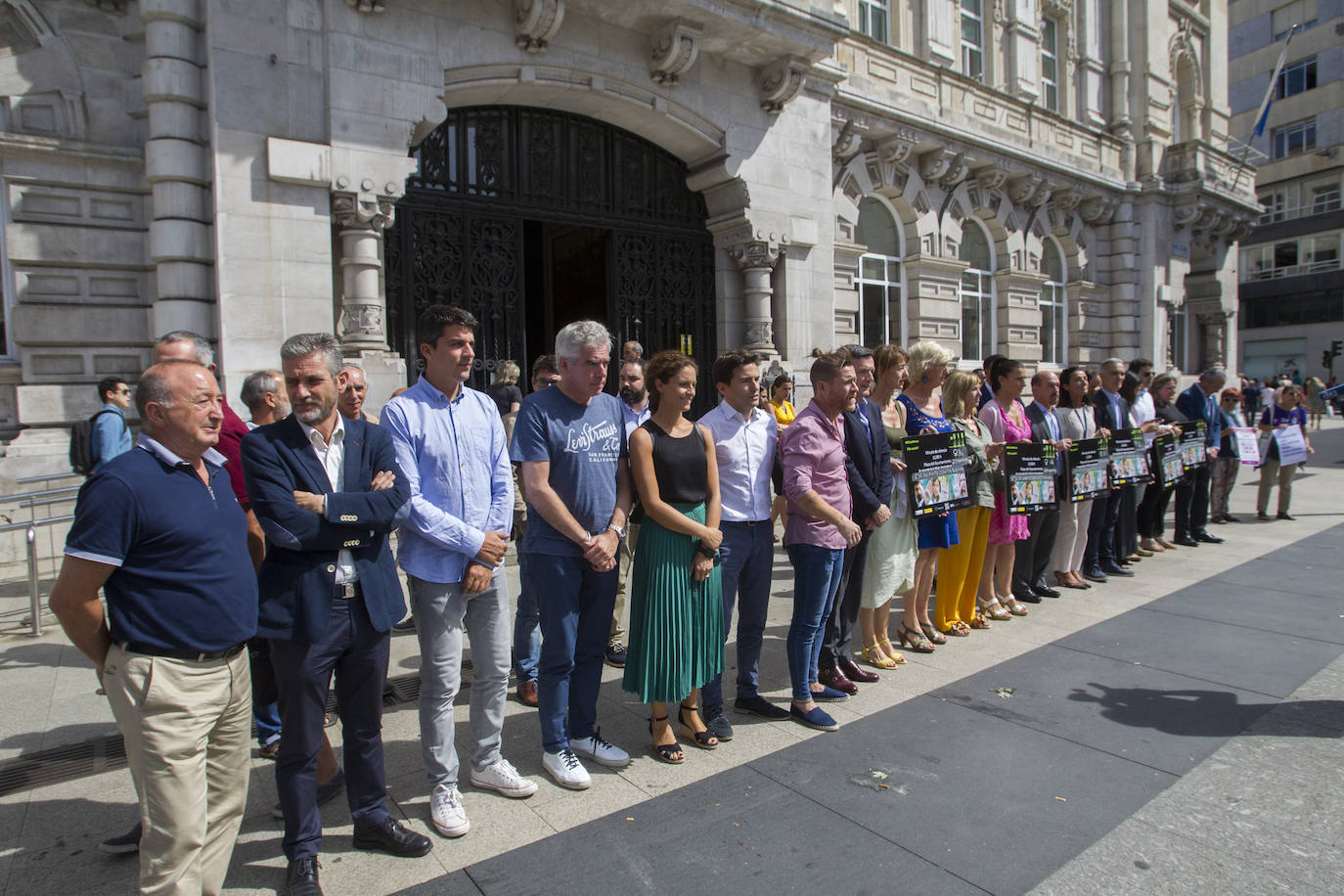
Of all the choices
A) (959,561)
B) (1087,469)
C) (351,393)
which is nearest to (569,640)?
(351,393)

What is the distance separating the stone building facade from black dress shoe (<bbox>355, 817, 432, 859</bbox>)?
19.2ft

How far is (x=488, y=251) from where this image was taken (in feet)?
33.1

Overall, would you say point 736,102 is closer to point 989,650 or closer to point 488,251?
point 488,251

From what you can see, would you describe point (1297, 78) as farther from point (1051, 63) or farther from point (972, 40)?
point (972, 40)

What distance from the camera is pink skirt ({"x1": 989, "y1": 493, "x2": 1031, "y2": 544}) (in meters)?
6.53

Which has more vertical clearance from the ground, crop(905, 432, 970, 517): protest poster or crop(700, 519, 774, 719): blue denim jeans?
crop(905, 432, 970, 517): protest poster

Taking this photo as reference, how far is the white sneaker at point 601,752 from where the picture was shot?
3.94 metres

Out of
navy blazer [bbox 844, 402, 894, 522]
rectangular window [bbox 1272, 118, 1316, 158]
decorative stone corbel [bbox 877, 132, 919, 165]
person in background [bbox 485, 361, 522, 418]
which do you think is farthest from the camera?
rectangular window [bbox 1272, 118, 1316, 158]

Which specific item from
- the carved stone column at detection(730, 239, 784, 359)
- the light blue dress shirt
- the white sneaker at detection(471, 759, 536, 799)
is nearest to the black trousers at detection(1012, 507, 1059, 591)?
the white sneaker at detection(471, 759, 536, 799)

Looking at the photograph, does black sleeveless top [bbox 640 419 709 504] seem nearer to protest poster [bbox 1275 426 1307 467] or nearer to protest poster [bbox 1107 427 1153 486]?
protest poster [bbox 1107 427 1153 486]

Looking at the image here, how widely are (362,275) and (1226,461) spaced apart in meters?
11.0

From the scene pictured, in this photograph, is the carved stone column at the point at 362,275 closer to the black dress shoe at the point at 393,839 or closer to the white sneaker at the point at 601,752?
the white sneaker at the point at 601,752

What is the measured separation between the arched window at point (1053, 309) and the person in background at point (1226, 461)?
906cm

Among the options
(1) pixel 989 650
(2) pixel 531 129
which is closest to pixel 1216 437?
(1) pixel 989 650
